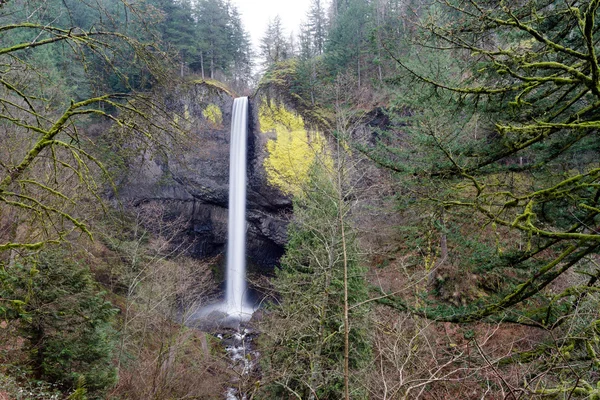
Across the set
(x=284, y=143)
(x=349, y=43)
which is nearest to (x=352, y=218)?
(x=284, y=143)

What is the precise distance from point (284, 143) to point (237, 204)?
16.1 ft

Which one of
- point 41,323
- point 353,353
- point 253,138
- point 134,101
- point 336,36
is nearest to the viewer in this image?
point 134,101

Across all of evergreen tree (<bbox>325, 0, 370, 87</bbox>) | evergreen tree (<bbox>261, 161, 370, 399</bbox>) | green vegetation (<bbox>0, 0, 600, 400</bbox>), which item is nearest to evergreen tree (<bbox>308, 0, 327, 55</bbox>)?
evergreen tree (<bbox>325, 0, 370, 87</bbox>)

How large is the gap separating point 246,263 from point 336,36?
55.0 feet

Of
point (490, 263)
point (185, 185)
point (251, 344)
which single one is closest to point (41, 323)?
point (490, 263)

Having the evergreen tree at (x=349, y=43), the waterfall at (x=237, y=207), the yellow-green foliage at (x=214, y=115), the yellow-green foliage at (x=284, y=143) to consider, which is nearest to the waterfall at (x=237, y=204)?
the waterfall at (x=237, y=207)

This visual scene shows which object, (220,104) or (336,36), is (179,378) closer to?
(220,104)

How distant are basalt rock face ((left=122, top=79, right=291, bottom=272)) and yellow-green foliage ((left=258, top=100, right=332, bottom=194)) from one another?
56cm

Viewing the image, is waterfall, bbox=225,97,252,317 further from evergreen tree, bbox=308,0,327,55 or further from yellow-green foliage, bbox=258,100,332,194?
evergreen tree, bbox=308,0,327,55

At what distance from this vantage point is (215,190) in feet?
71.3

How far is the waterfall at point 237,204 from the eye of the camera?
70.1 ft

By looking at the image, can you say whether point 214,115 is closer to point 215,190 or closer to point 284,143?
point 215,190

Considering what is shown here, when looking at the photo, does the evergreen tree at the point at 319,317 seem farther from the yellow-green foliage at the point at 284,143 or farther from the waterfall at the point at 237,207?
the waterfall at the point at 237,207

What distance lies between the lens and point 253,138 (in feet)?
69.3
